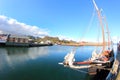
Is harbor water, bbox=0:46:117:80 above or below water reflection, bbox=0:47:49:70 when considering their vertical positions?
below

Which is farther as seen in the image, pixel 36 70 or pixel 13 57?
pixel 13 57

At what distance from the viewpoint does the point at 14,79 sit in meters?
23.8

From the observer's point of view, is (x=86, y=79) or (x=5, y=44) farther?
(x=5, y=44)

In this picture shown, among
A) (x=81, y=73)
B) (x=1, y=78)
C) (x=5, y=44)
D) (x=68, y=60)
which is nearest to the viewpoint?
(x=68, y=60)

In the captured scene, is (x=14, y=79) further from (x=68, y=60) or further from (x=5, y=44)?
(x=5, y=44)

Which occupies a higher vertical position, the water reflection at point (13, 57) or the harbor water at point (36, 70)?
the water reflection at point (13, 57)

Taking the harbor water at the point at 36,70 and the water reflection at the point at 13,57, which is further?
the water reflection at the point at 13,57

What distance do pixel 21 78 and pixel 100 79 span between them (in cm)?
1252

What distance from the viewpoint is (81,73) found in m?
28.6

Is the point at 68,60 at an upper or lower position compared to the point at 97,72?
upper

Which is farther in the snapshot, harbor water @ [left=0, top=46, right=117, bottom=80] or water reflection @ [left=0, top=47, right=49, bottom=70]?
water reflection @ [left=0, top=47, right=49, bottom=70]

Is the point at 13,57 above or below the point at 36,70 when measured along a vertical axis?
above

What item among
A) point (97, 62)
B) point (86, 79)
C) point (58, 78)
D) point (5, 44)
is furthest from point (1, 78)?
point (5, 44)

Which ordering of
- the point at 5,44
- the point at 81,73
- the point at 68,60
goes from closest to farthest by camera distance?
the point at 68,60 < the point at 81,73 < the point at 5,44
